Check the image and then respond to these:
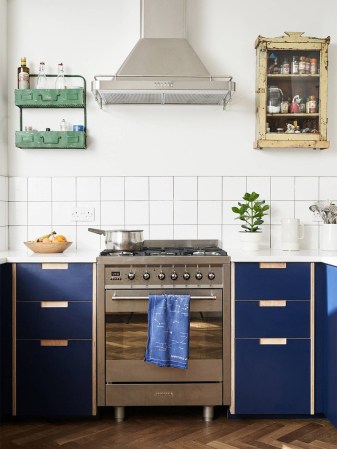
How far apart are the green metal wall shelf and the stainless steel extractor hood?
0.59ft

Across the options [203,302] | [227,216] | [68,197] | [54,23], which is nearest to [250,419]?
[203,302]

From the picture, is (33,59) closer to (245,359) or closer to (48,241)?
(48,241)

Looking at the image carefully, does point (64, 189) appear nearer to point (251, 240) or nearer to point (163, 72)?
point (163, 72)

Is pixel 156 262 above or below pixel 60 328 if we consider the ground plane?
above

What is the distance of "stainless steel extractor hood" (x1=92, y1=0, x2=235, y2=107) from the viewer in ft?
10.5

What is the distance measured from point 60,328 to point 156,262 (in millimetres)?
629

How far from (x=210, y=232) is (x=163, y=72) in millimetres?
1051

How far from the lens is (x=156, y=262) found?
3.04 metres

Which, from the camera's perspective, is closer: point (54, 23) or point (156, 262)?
point (156, 262)

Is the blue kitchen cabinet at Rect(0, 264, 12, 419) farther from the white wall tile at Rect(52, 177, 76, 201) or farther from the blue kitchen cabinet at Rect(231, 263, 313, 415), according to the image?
the blue kitchen cabinet at Rect(231, 263, 313, 415)

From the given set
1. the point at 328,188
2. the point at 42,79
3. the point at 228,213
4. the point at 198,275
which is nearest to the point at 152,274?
the point at 198,275

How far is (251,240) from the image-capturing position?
3.39 meters

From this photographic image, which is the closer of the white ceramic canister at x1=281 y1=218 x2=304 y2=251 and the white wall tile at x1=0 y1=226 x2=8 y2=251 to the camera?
the white ceramic canister at x1=281 y1=218 x2=304 y2=251

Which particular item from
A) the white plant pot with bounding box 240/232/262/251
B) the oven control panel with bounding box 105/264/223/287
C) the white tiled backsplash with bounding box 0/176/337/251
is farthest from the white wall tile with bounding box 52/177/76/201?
the white plant pot with bounding box 240/232/262/251
